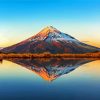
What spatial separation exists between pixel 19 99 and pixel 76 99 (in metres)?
1.61

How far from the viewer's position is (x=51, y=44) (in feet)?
426

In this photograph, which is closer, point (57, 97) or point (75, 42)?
point (57, 97)

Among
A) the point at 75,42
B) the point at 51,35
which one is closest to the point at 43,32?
the point at 51,35

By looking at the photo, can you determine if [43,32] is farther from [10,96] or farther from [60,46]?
[10,96]

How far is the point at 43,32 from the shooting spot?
148 m

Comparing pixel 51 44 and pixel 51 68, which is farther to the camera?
pixel 51 44

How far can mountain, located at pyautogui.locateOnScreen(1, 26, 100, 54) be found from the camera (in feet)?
384

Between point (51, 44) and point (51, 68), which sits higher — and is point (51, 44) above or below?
above

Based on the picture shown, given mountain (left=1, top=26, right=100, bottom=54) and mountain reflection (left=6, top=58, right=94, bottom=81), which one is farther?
mountain (left=1, top=26, right=100, bottom=54)

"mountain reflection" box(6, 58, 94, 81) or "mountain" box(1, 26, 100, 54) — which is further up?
"mountain" box(1, 26, 100, 54)

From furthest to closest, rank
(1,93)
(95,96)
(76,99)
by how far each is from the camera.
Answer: (1,93) < (95,96) < (76,99)

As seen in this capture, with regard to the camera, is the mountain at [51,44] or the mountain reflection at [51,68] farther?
the mountain at [51,44]

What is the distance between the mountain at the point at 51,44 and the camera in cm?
11697

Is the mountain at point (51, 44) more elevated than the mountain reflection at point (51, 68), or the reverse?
the mountain at point (51, 44)
